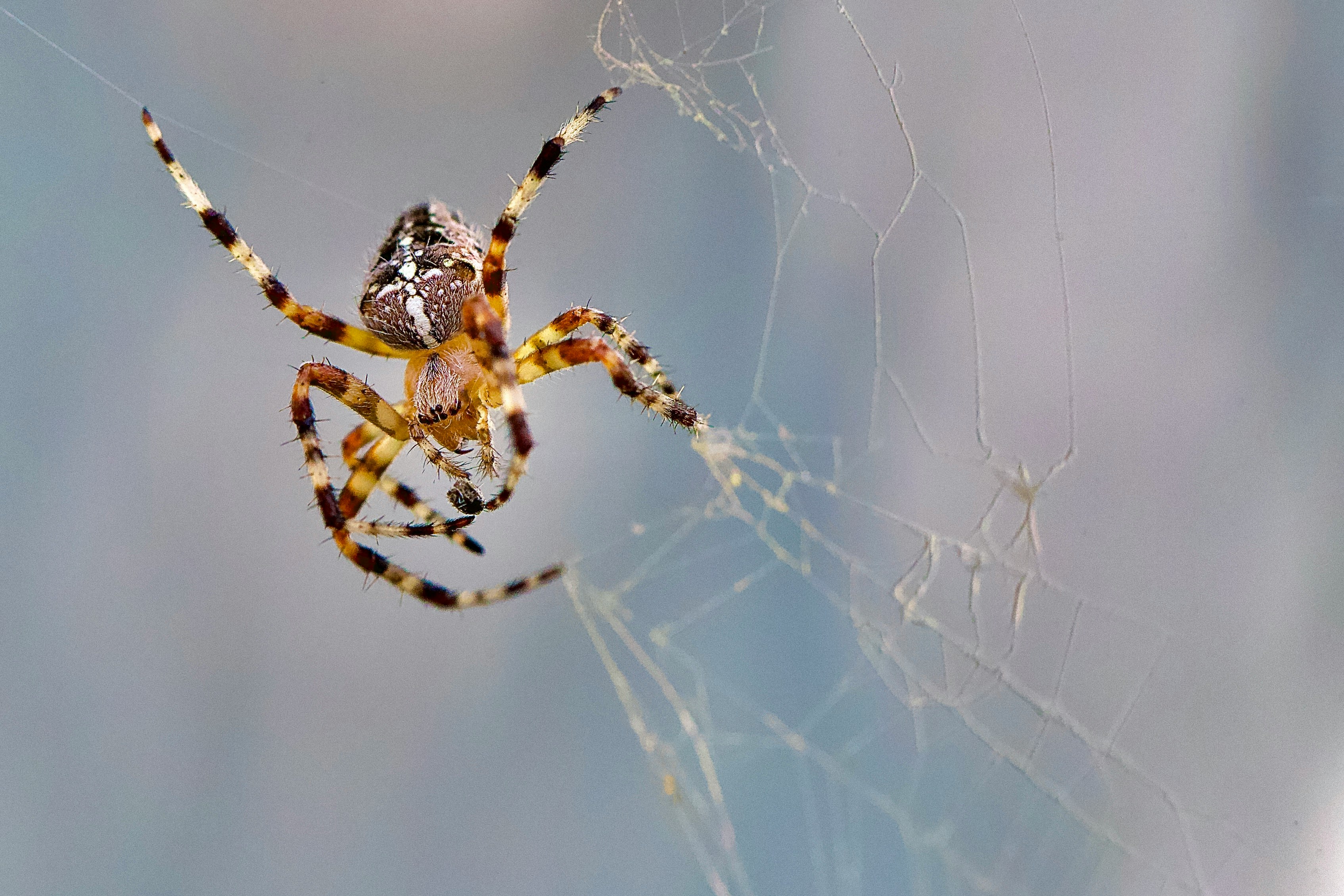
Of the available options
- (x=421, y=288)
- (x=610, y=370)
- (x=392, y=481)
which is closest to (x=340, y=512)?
(x=392, y=481)

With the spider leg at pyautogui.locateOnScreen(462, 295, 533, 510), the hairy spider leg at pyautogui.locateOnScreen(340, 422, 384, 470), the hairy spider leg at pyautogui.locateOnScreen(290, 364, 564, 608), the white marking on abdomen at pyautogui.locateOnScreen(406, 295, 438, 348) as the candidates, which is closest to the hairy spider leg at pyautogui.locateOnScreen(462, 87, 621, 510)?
the spider leg at pyautogui.locateOnScreen(462, 295, 533, 510)

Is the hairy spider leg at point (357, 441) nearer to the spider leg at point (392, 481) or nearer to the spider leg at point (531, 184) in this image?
the spider leg at point (392, 481)

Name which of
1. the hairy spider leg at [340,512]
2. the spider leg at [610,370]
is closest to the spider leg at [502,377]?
the spider leg at [610,370]

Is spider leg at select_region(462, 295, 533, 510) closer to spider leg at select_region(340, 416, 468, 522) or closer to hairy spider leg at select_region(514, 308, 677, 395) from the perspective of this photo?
hairy spider leg at select_region(514, 308, 677, 395)

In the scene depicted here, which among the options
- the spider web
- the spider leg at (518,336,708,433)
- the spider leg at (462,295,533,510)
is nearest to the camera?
the spider leg at (462,295,533,510)

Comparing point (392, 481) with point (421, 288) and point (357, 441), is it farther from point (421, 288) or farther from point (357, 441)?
point (421, 288)

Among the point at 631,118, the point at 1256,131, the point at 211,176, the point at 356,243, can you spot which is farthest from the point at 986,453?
the point at 211,176

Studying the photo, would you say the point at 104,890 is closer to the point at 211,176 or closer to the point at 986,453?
the point at 211,176
